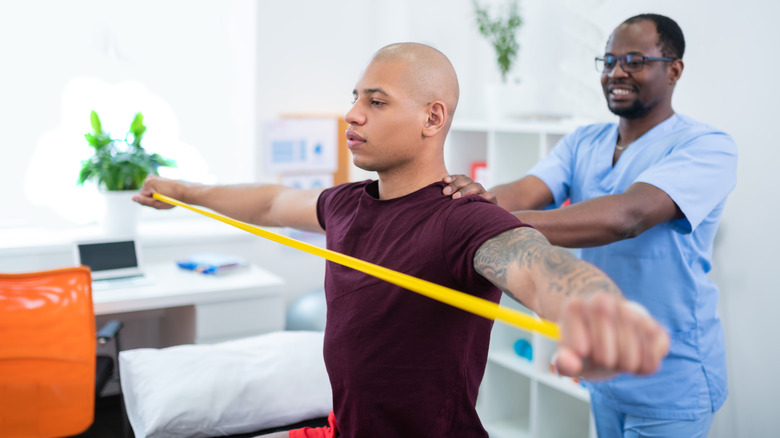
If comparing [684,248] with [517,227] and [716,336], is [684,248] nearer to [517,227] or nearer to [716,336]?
[716,336]

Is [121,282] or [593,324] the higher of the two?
[593,324]

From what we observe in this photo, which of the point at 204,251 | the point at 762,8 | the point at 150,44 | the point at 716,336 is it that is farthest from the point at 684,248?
the point at 150,44

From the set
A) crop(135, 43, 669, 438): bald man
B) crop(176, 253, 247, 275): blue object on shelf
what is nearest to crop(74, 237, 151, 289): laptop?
crop(176, 253, 247, 275): blue object on shelf

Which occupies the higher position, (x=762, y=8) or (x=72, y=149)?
(x=762, y=8)

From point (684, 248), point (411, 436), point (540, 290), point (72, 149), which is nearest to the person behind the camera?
point (540, 290)

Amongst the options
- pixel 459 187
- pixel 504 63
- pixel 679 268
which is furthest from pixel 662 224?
pixel 504 63

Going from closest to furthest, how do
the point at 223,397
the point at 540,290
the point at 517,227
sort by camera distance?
the point at 540,290 < the point at 517,227 < the point at 223,397

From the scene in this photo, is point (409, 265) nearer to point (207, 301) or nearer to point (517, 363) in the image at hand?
point (207, 301)

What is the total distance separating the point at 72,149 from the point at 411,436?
261 cm

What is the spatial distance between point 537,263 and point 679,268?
0.90 m

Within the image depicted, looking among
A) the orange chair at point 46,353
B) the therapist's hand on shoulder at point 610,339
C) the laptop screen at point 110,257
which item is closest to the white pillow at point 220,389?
the orange chair at point 46,353

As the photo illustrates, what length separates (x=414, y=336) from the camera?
121 centimetres

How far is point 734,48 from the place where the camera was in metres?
2.19

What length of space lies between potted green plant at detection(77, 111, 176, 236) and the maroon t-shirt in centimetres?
190
